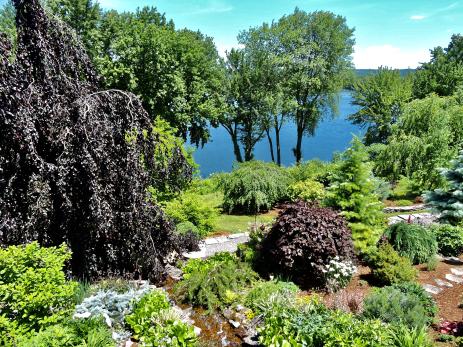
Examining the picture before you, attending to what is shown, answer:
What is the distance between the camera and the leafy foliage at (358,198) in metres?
8.34

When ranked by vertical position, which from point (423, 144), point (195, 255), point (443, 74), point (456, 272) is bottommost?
point (456, 272)

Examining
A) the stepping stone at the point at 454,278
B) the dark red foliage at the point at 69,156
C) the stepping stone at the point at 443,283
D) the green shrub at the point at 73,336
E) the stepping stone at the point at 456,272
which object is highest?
the dark red foliage at the point at 69,156

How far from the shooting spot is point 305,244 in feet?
22.5

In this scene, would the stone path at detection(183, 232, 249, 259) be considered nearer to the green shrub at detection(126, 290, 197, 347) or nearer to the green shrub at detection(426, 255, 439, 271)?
the green shrub at detection(126, 290, 197, 347)

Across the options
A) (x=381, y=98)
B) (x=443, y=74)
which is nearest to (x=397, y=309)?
(x=381, y=98)

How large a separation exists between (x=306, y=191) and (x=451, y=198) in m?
5.09

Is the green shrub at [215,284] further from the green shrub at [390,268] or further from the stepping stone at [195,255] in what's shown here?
the green shrub at [390,268]

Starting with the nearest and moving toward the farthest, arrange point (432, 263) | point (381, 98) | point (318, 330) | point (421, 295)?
point (318, 330), point (421, 295), point (432, 263), point (381, 98)

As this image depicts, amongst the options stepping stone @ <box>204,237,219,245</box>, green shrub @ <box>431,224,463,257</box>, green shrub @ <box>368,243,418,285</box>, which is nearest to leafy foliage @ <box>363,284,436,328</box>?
green shrub @ <box>368,243,418,285</box>

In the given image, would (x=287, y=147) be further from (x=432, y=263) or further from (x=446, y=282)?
(x=446, y=282)

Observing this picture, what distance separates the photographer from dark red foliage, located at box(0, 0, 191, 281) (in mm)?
5711

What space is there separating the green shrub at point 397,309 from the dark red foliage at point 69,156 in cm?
388

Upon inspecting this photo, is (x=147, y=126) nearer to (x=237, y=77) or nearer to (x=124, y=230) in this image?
(x=124, y=230)

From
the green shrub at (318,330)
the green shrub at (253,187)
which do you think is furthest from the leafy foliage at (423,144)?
the green shrub at (318,330)
